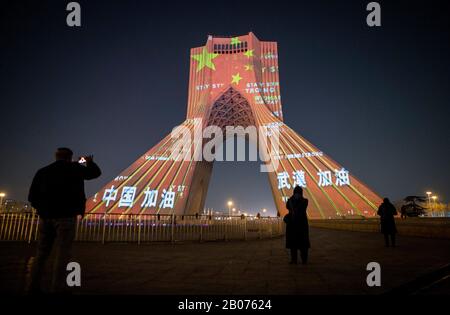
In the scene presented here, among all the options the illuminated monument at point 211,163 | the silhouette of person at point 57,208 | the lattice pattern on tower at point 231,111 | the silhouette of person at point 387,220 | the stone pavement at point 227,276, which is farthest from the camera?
the lattice pattern on tower at point 231,111

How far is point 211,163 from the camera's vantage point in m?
31.1

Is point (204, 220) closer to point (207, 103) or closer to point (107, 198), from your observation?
point (107, 198)

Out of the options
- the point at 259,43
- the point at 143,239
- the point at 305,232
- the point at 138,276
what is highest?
the point at 259,43

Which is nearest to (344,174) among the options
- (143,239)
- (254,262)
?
(143,239)

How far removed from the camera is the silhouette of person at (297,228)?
4.73 meters

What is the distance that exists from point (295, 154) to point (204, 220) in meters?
15.1

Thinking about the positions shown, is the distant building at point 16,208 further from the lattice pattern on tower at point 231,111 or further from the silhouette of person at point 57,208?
the lattice pattern on tower at point 231,111

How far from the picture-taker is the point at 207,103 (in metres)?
26.4

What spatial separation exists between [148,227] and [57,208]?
612cm

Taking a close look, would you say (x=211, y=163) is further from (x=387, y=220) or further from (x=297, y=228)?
(x=297, y=228)

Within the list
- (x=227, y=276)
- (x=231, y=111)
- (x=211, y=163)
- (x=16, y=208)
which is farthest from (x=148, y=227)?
(x=16, y=208)

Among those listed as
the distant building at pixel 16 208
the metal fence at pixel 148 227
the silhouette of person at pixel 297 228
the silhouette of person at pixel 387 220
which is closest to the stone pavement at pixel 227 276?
the silhouette of person at pixel 297 228

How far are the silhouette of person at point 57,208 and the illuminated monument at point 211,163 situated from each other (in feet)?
60.3

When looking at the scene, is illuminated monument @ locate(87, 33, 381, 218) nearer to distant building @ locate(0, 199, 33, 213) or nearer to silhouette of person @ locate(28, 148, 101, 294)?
distant building @ locate(0, 199, 33, 213)
